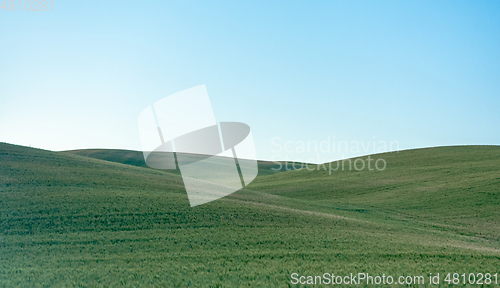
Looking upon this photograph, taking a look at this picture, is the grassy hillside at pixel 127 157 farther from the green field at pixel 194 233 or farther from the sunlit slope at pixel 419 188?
the green field at pixel 194 233

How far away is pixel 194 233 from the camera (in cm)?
1639

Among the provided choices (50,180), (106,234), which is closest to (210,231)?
(106,234)

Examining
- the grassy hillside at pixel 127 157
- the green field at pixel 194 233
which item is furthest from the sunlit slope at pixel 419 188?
the grassy hillside at pixel 127 157

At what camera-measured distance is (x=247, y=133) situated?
77.6 feet

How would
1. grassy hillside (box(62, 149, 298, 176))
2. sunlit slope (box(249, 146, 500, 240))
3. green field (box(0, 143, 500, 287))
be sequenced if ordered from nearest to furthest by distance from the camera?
green field (box(0, 143, 500, 287))
sunlit slope (box(249, 146, 500, 240))
grassy hillside (box(62, 149, 298, 176))

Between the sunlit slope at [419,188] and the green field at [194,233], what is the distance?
0.24 metres

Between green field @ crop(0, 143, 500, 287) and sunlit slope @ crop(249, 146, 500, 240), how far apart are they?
0.80 ft

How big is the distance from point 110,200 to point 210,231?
22.6ft

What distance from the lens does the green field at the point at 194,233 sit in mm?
11414

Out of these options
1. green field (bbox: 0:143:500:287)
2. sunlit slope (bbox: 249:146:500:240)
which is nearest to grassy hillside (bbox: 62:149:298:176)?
sunlit slope (bbox: 249:146:500:240)

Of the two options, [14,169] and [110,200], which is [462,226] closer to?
[110,200]

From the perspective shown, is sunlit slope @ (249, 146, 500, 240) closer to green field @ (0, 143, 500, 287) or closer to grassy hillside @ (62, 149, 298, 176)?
green field @ (0, 143, 500, 287)

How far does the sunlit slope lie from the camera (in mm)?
27609

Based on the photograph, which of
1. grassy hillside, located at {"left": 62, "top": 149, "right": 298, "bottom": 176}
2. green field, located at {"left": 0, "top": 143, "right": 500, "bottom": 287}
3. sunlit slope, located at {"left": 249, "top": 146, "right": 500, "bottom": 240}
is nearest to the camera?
green field, located at {"left": 0, "top": 143, "right": 500, "bottom": 287}
